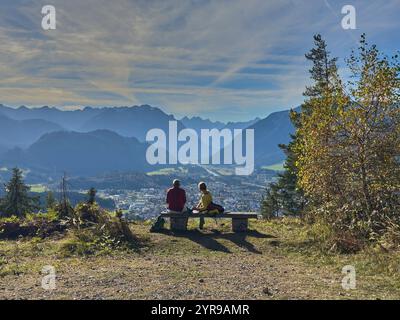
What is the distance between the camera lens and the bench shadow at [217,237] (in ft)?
44.7

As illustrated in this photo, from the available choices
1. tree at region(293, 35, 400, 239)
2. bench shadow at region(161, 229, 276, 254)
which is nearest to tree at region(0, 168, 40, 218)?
bench shadow at region(161, 229, 276, 254)

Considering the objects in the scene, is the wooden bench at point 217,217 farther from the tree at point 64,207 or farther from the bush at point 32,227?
the tree at point 64,207

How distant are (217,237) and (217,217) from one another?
115cm

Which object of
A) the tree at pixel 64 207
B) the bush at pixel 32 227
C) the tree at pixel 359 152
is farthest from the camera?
the tree at pixel 64 207

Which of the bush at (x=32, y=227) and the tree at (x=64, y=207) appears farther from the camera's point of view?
the tree at (x=64, y=207)

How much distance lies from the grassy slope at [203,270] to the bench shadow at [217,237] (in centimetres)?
3

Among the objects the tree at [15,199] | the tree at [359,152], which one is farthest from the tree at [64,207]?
the tree at [15,199]

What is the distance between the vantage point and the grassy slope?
8.20 m

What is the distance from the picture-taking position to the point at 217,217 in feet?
52.5

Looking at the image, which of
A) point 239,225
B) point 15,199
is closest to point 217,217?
point 239,225

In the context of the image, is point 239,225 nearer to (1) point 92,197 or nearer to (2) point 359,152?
(2) point 359,152

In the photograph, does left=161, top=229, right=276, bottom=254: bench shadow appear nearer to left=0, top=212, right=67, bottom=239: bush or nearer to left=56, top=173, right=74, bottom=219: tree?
left=0, top=212, right=67, bottom=239: bush
